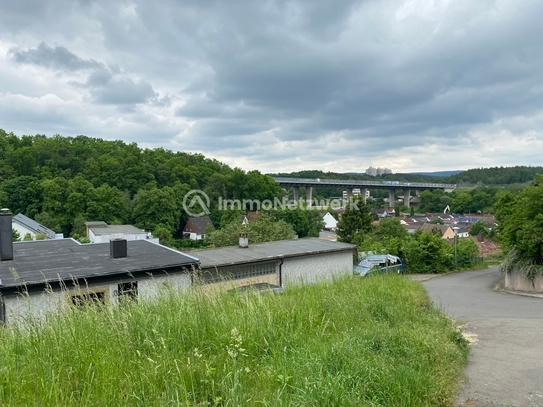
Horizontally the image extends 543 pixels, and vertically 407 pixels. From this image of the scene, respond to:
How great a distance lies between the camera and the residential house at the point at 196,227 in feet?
200

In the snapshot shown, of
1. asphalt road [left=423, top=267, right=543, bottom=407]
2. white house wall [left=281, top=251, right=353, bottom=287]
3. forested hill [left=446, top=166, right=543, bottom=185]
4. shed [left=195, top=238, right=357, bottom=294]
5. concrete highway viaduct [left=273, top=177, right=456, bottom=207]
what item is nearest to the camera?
asphalt road [left=423, top=267, right=543, bottom=407]

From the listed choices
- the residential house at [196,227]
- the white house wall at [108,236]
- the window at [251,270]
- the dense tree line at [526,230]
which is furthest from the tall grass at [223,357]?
the residential house at [196,227]

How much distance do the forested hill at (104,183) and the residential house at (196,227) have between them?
1694 millimetres

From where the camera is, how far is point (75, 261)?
11.6 meters

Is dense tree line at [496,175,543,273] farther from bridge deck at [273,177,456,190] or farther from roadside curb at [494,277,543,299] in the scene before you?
bridge deck at [273,177,456,190]

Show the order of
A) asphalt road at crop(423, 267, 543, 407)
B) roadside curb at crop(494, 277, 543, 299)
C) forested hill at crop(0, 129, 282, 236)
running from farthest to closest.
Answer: forested hill at crop(0, 129, 282, 236), roadside curb at crop(494, 277, 543, 299), asphalt road at crop(423, 267, 543, 407)

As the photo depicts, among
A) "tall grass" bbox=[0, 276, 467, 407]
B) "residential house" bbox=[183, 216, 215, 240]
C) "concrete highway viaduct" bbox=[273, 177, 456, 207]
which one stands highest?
"concrete highway viaduct" bbox=[273, 177, 456, 207]

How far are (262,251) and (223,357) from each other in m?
13.4

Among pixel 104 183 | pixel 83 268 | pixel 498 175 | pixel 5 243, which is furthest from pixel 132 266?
pixel 498 175

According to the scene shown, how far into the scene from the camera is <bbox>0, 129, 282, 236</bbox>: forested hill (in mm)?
55844

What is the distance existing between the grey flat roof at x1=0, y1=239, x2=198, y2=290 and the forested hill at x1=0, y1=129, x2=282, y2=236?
138ft

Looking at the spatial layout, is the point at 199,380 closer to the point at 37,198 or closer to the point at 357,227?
the point at 357,227

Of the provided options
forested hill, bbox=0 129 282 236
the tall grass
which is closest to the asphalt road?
the tall grass

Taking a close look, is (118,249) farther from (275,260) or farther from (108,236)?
(108,236)
